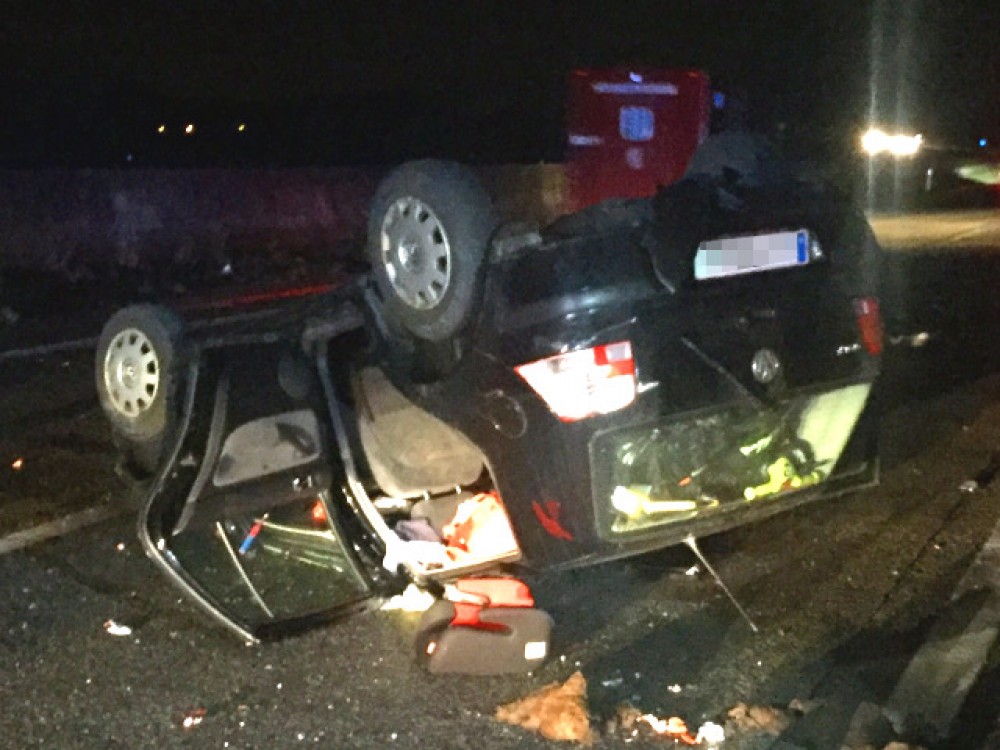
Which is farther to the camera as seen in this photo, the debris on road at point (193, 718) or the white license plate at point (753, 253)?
the white license plate at point (753, 253)

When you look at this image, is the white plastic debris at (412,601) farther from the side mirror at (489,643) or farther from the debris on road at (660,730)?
the debris on road at (660,730)

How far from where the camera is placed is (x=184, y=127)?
132 feet

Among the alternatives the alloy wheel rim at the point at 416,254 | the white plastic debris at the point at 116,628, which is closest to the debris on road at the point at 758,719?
the alloy wheel rim at the point at 416,254

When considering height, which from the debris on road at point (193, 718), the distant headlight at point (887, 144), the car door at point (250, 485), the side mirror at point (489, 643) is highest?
the car door at point (250, 485)

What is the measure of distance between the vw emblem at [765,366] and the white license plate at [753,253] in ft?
0.95

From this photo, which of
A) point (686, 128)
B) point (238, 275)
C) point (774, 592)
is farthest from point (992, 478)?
point (238, 275)

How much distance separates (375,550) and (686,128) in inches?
392

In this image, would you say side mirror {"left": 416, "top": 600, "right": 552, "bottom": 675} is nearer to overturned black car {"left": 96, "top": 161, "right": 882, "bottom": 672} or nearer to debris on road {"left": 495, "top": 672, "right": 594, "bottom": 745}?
overturned black car {"left": 96, "top": 161, "right": 882, "bottom": 672}

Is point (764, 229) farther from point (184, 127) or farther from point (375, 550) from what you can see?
point (184, 127)

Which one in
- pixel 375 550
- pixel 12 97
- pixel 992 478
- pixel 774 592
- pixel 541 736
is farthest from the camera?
pixel 12 97

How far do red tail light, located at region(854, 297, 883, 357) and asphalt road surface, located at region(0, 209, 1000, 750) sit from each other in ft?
3.46

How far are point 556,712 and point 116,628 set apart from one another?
190 centimetres

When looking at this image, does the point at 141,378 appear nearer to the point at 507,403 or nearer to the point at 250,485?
the point at 250,485

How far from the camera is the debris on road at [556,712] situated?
12.7 feet
